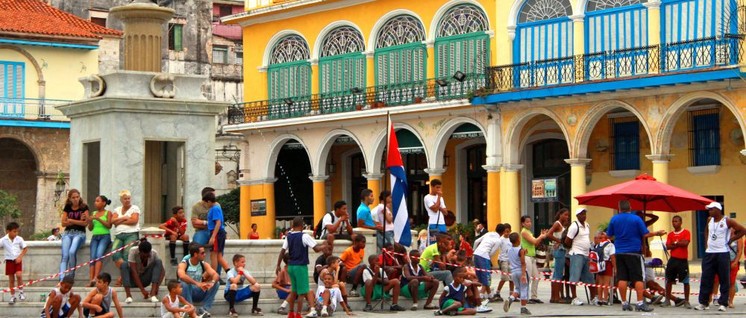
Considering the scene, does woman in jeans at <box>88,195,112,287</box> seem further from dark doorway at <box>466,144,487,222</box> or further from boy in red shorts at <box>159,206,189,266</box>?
dark doorway at <box>466,144,487,222</box>

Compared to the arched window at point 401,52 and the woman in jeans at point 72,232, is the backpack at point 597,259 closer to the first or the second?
the woman in jeans at point 72,232

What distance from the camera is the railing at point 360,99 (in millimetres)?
38719

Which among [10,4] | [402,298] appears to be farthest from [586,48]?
[10,4]

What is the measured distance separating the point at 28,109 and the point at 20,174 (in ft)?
7.30

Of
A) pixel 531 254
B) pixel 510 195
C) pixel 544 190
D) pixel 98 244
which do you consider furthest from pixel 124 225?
pixel 544 190

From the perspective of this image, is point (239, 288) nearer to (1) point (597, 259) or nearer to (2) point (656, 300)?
(1) point (597, 259)

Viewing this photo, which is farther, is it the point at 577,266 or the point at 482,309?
the point at 577,266

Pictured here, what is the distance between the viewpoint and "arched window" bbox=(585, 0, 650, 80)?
34344 mm

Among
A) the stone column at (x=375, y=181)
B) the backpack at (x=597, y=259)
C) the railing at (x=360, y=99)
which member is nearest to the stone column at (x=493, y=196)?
the railing at (x=360, y=99)

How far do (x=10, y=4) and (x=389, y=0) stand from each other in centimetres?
1346

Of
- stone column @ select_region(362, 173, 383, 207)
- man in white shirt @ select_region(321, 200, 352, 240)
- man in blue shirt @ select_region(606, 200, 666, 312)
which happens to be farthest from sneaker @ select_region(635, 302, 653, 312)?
stone column @ select_region(362, 173, 383, 207)

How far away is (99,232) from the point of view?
70.7ft

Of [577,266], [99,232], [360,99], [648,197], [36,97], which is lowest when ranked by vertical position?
[577,266]

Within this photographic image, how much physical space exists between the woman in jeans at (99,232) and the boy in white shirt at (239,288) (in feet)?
5.77
